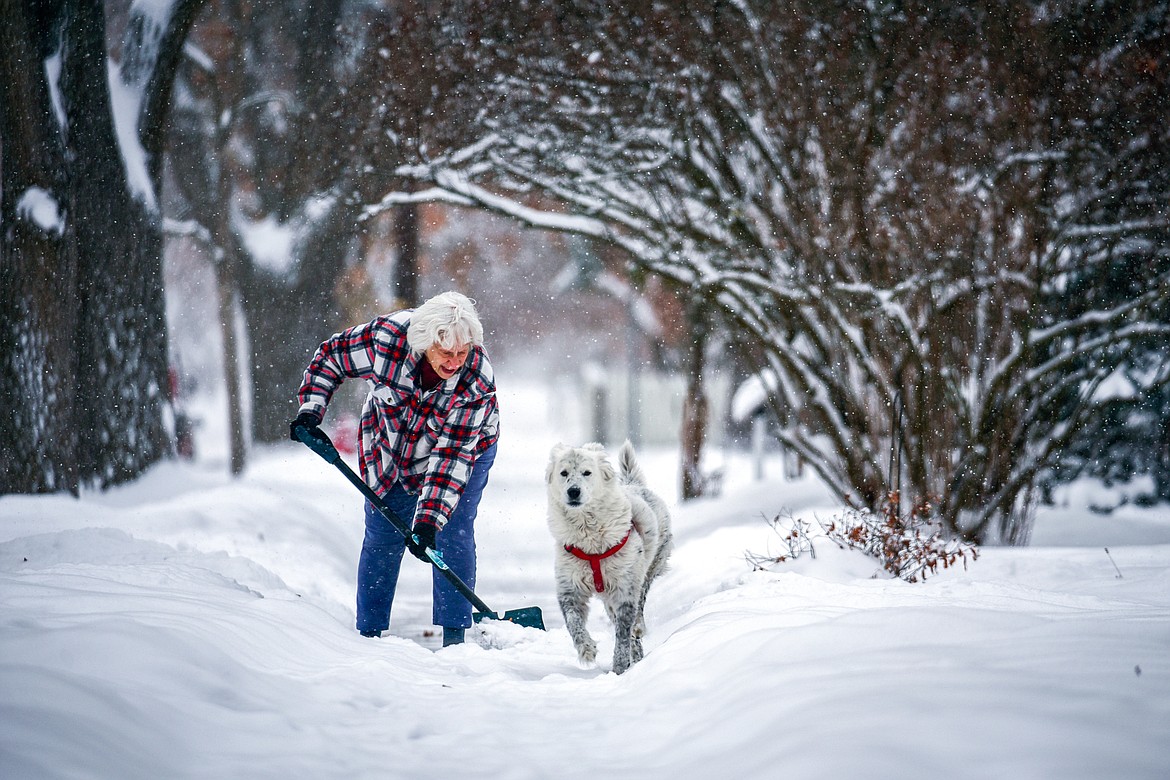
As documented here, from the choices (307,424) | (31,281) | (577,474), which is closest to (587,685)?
(577,474)

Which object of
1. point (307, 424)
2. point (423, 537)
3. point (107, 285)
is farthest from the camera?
point (107, 285)

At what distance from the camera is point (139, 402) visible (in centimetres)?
958

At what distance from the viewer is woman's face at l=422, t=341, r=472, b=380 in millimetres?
4699

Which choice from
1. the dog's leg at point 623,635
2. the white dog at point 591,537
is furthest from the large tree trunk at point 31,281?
the dog's leg at point 623,635

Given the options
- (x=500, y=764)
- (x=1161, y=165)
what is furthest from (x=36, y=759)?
(x=1161, y=165)

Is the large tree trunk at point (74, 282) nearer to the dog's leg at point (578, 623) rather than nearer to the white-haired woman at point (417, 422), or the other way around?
the white-haired woman at point (417, 422)

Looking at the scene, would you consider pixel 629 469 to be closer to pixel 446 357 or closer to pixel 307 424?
pixel 446 357

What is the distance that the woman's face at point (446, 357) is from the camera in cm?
470

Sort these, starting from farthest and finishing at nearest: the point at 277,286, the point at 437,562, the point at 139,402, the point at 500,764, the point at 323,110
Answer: the point at 277,286 < the point at 323,110 < the point at 139,402 < the point at 437,562 < the point at 500,764

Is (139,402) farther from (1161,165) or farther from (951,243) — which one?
(1161,165)

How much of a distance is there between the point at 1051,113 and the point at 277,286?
11.7m

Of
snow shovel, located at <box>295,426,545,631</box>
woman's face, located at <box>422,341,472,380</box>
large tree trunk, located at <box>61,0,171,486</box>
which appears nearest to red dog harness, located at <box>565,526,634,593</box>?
snow shovel, located at <box>295,426,545,631</box>

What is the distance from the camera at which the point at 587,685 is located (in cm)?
409

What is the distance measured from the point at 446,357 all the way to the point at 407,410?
46 centimetres
